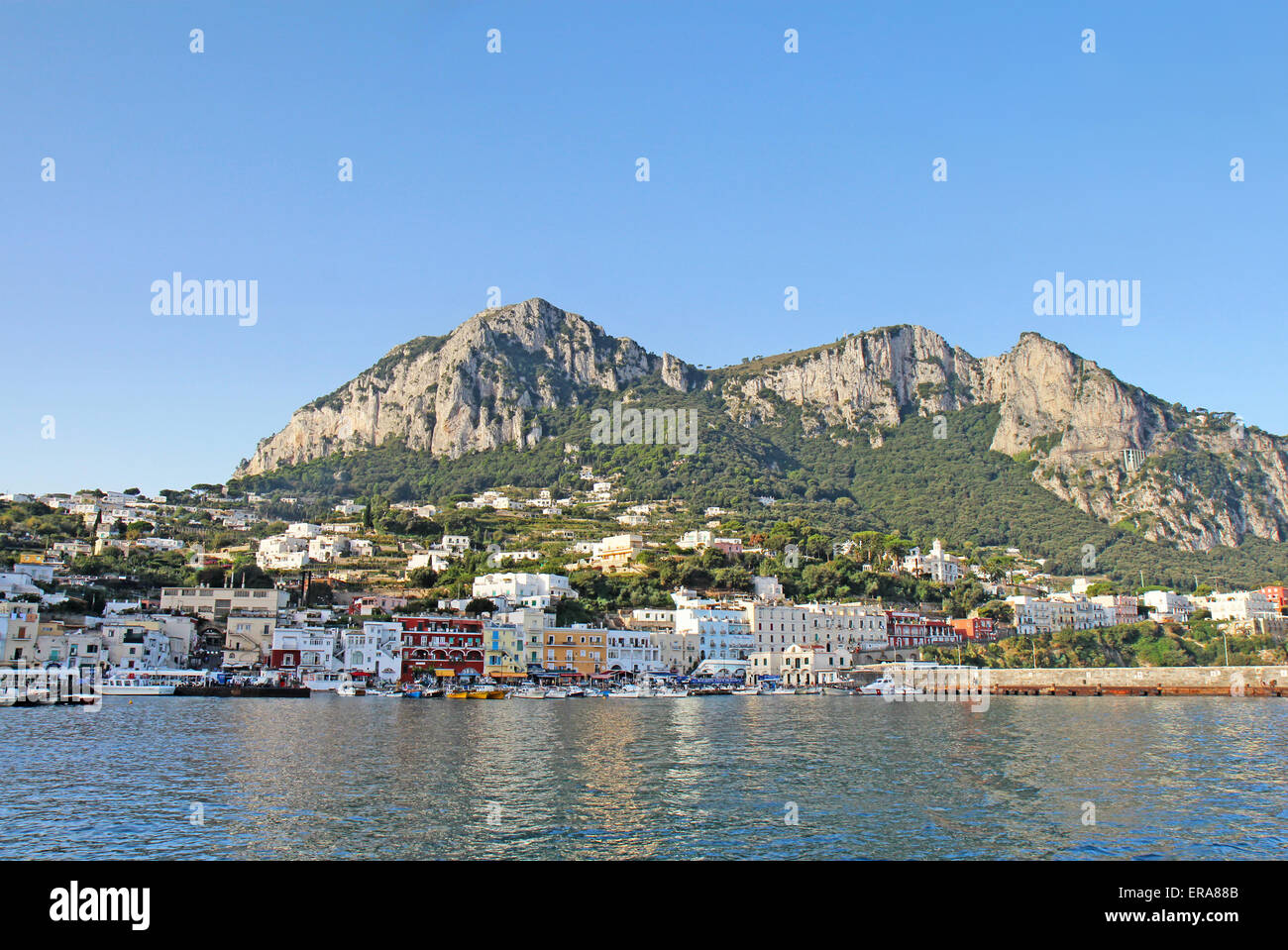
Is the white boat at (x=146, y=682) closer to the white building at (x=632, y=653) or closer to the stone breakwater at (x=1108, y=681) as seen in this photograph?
the white building at (x=632, y=653)

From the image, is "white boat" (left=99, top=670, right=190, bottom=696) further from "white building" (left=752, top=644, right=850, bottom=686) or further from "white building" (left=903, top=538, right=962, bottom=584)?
"white building" (left=903, top=538, right=962, bottom=584)

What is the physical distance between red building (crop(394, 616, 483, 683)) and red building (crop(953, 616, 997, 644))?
2105 inches

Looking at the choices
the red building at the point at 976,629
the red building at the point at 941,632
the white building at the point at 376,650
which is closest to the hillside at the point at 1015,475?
the red building at the point at 976,629

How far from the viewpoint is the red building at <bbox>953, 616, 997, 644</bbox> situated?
104 metres

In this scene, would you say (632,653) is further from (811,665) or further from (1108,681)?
(1108,681)

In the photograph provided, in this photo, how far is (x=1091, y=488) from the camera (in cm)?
17562

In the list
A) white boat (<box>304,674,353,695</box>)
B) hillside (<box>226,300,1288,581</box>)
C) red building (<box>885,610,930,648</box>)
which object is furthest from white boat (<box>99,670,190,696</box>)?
hillside (<box>226,300,1288,581</box>)

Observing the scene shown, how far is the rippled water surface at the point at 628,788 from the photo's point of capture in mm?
18359

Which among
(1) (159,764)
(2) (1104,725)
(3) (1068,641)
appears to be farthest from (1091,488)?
(1) (159,764)

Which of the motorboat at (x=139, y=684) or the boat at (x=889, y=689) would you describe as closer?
the motorboat at (x=139, y=684)

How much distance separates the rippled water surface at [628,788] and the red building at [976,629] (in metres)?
57.3

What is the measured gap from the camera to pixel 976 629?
10456 cm

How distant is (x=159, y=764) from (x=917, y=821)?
21.5 meters
